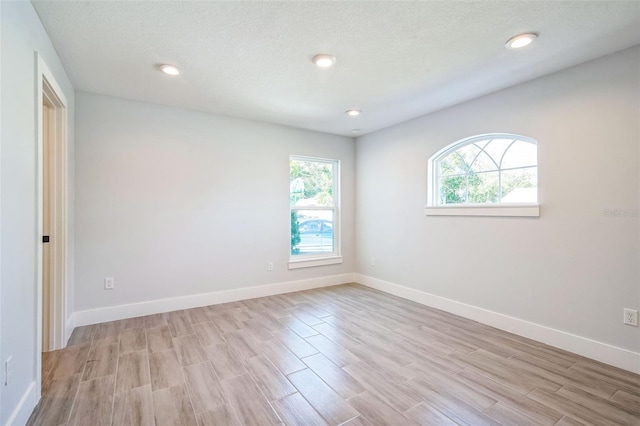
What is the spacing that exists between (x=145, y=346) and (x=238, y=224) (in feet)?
5.87

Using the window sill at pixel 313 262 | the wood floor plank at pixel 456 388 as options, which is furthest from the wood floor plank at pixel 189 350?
the window sill at pixel 313 262

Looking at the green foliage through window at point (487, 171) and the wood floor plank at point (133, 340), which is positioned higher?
the green foliage through window at point (487, 171)

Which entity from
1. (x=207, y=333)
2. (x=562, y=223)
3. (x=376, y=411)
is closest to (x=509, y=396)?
(x=376, y=411)

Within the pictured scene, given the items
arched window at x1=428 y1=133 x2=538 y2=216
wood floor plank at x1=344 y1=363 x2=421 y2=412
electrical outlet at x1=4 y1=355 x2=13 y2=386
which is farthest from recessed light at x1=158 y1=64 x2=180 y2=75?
arched window at x1=428 y1=133 x2=538 y2=216

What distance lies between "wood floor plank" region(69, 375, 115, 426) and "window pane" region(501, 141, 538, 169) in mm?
3851

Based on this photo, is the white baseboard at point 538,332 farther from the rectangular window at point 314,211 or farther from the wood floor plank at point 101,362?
the wood floor plank at point 101,362

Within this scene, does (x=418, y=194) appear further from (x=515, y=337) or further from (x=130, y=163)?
(x=130, y=163)

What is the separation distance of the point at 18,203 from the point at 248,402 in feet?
5.72

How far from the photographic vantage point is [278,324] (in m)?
3.14

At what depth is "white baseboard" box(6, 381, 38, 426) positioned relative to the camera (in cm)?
153

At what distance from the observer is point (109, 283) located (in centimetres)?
323

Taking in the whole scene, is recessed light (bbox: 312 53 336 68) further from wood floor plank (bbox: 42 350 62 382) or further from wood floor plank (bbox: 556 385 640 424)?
wood floor plank (bbox: 42 350 62 382)

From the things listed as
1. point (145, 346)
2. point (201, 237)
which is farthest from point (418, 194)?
point (145, 346)

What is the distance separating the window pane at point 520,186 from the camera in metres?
2.86
